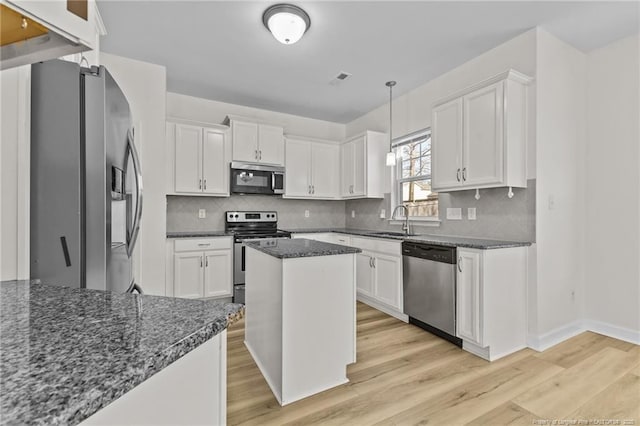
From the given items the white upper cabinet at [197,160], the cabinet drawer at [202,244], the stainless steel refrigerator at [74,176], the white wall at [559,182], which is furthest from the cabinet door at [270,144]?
the white wall at [559,182]

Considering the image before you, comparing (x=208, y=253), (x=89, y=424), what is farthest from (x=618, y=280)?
(x=208, y=253)

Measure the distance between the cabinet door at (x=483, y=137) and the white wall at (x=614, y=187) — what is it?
1.14m

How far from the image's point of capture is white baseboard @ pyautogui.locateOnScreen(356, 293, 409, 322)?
3.22 meters

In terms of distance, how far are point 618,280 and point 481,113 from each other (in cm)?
196

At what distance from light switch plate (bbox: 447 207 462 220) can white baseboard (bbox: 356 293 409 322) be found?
1187 mm

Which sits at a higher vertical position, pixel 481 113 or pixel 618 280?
pixel 481 113

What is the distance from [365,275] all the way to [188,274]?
2.08 meters

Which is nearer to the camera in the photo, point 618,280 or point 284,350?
point 284,350

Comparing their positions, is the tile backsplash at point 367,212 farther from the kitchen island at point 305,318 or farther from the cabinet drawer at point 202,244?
the kitchen island at point 305,318

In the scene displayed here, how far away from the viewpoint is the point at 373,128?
4.64m

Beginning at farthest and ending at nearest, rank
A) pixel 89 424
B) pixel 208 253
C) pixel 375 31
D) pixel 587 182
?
pixel 208 253 < pixel 587 182 < pixel 375 31 < pixel 89 424

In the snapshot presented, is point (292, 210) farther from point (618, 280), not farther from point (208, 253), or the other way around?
point (618, 280)

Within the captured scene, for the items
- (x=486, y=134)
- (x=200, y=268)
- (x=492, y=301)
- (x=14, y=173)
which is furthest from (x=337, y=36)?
(x=200, y=268)

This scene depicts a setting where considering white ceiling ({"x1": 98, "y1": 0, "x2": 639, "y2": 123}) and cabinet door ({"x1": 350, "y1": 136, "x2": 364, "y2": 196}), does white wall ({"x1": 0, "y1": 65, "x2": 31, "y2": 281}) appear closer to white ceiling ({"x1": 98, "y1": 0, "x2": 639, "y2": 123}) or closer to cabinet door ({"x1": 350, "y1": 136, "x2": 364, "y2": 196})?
white ceiling ({"x1": 98, "y1": 0, "x2": 639, "y2": 123})
